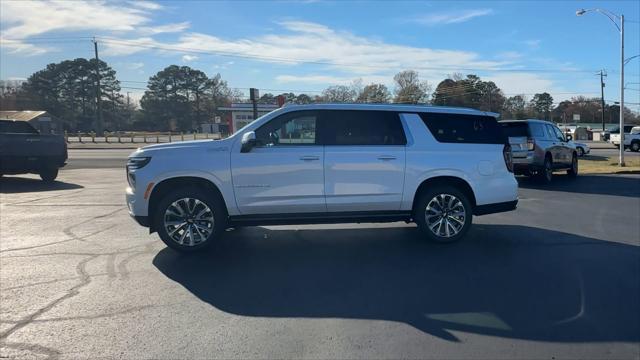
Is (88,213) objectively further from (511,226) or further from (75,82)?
(75,82)

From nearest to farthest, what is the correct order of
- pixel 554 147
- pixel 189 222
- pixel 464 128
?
pixel 189 222, pixel 464 128, pixel 554 147

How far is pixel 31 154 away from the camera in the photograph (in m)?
15.0

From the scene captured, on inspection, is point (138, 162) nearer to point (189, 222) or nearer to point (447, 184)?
point (189, 222)

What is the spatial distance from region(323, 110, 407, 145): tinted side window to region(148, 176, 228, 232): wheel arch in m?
1.63

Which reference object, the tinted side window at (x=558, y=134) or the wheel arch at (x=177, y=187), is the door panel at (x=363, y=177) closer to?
the wheel arch at (x=177, y=187)

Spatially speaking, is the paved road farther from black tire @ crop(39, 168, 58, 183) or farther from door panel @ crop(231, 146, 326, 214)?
door panel @ crop(231, 146, 326, 214)

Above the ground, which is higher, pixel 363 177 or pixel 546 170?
pixel 363 177

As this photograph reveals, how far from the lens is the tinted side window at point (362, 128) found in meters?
6.77

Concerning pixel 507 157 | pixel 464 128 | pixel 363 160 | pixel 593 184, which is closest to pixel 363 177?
pixel 363 160

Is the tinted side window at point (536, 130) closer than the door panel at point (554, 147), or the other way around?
the tinted side window at point (536, 130)

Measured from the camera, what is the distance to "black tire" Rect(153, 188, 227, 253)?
6.49 metres

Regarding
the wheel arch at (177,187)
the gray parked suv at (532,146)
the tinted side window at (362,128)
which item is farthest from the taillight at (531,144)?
the wheel arch at (177,187)

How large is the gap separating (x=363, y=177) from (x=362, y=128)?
703 mm

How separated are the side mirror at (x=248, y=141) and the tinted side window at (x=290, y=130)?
8.3 inches
